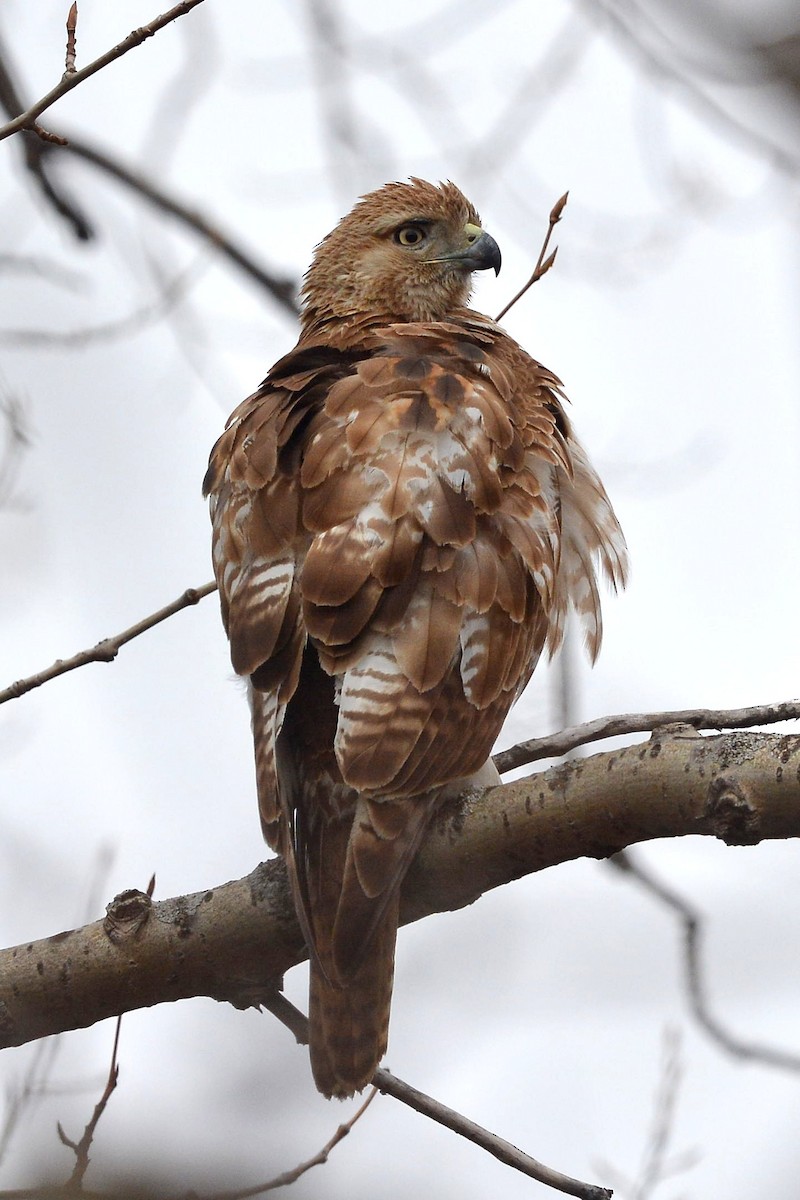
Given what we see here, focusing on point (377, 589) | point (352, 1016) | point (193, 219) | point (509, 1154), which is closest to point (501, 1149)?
point (509, 1154)

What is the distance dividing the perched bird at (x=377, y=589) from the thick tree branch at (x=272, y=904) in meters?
0.09

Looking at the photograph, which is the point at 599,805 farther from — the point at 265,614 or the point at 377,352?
the point at 377,352

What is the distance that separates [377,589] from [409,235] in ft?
8.56

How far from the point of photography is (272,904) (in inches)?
129

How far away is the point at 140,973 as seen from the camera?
124 inches

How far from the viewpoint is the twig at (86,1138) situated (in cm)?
172

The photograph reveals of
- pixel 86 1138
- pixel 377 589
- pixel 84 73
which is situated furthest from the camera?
pixel 377 589

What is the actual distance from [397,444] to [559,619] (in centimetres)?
94

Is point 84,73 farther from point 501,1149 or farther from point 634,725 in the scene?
point 501,1149

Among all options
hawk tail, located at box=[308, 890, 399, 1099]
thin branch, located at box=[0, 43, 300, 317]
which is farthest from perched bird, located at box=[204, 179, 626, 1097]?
thin branch, located at box=[0, 43, 300, 317]

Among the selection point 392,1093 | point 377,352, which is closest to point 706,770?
point 392,1093

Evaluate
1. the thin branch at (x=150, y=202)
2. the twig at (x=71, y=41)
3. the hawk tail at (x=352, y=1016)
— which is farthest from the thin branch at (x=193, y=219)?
the hawk tail at (x=352, y=1016)

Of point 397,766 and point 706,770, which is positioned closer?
point 706,770

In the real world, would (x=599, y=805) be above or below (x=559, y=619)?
below
